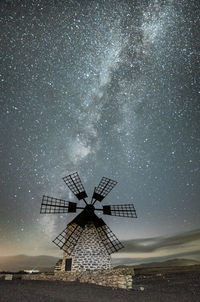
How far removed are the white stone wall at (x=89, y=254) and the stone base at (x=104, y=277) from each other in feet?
3.94

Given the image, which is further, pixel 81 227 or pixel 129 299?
pixel 81 227

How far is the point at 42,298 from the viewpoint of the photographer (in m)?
10.5

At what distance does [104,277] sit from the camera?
16.9 m

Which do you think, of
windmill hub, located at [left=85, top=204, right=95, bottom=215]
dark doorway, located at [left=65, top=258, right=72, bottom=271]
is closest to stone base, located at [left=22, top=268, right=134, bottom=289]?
dark doorway, located at [left=65, top=258, right=72, bottom=271]

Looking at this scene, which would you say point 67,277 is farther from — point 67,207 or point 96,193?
point 96,193

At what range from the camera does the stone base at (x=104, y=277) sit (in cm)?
1536

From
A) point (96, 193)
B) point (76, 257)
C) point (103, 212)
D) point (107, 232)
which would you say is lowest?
point (76, 257)

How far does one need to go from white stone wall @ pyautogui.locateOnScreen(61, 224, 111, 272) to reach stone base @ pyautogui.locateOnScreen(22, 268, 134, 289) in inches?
47.3

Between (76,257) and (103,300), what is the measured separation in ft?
36.1

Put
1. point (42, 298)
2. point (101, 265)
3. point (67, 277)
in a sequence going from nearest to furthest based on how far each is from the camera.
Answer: point (42, 298) < point (67, 277) < point (101, 265)

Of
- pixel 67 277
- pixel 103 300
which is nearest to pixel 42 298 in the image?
pixel 103 300

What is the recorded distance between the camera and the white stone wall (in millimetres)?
21300

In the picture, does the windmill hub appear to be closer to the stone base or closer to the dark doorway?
the dark doorway

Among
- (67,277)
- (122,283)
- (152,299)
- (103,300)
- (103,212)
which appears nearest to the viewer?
(103,300)
